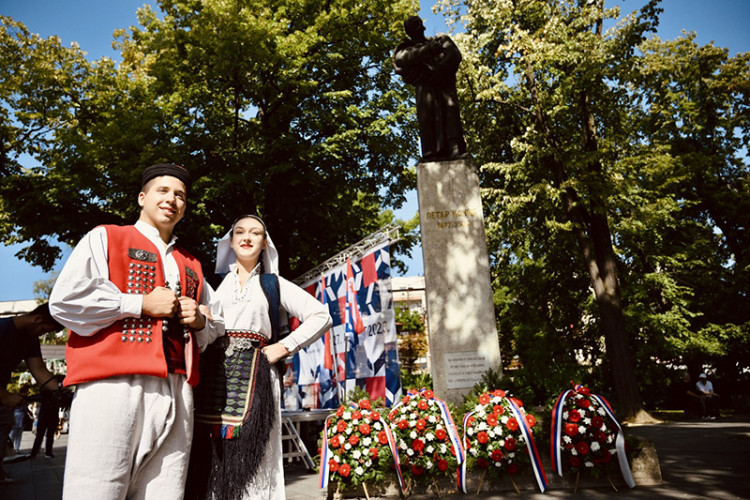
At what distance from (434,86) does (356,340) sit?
5296 mm

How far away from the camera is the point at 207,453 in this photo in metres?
2.50

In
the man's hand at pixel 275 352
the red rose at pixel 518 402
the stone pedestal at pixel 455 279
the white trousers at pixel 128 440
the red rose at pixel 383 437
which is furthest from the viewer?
the stone pedestal at pixel 455 279

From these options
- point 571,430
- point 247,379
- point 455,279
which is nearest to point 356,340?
point 455,279

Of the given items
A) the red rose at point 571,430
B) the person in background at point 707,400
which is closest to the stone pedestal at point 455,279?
the red rose at point 571,430

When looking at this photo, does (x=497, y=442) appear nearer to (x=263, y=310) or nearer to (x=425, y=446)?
(x=425, y=446)

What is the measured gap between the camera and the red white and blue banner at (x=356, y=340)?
9.62m

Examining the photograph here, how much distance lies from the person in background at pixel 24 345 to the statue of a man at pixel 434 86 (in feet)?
16.9

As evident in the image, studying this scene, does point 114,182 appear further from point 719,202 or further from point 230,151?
point 719,202

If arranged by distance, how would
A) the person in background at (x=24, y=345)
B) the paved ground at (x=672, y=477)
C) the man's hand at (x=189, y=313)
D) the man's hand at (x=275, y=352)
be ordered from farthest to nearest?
the paved ground at (x=672, y=477) < the person in background at (x=24, y=345) < the man's hand at (x=275, y=352) < the man's hand at (x=189, y=313)

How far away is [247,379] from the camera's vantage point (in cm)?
265

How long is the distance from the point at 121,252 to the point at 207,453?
1.06 metres

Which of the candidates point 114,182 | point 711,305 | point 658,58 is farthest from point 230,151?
point 711,305

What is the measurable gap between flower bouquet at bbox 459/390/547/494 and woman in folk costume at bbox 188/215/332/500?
9.74 feet

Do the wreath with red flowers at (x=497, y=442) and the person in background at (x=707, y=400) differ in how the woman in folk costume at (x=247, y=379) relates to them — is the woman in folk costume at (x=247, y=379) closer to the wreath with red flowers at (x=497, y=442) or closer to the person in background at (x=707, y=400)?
the wreath with red flowers at (x=497, y=442)
